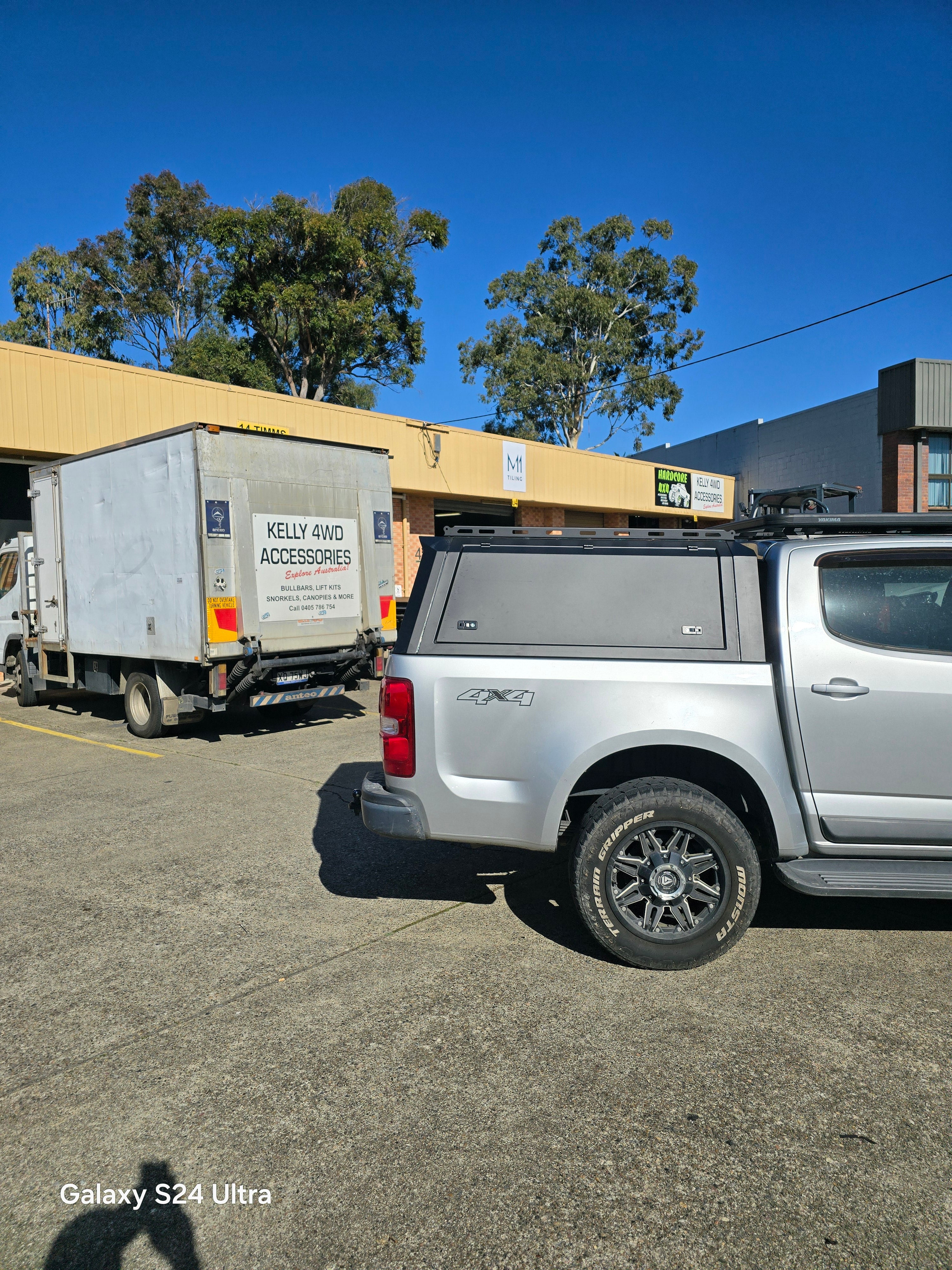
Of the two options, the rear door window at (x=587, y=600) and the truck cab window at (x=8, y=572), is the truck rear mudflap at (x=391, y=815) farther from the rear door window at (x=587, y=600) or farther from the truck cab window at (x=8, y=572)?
the truck cab window at (x=8, y=572)

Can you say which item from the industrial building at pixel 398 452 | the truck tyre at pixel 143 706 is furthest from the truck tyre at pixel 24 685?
the industrial building at pixel 398 452

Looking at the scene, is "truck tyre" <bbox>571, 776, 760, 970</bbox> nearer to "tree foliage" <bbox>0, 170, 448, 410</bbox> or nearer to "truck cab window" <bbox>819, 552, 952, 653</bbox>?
"truck cab window" <bbox>819, 552, 952, 653</bbox>

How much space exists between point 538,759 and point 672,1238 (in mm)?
1907

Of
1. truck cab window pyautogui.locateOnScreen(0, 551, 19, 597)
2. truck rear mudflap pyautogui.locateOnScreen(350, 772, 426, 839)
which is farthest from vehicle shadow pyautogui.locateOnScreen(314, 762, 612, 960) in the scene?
truck cab window pyautogui.locateOnScreen(0, 551, 19, 597)

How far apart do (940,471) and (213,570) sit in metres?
25.8

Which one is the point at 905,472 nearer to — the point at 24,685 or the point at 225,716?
the point at 225,716

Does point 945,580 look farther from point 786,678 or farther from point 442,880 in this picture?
point 442,880

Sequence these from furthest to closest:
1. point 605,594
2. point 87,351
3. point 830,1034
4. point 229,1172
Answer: point 87,351 → point 605,594 → point 830,1034 → point 229,1172

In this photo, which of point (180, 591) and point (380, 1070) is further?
point (180, 591)

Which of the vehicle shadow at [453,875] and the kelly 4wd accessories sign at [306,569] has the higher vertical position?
the kelly 4wd accessories sign at [306,569]

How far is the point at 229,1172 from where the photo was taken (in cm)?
265

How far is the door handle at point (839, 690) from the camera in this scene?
3.82 metres

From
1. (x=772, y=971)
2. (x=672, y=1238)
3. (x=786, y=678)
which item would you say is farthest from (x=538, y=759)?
(x=672, y=1238)

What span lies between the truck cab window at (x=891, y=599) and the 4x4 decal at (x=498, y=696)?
1.40 m
